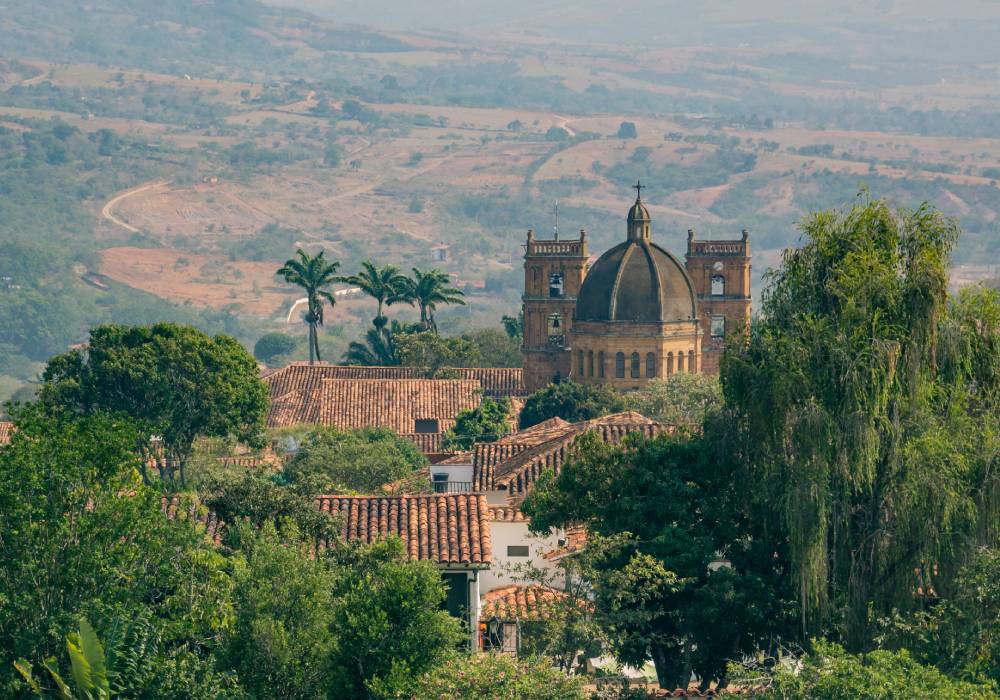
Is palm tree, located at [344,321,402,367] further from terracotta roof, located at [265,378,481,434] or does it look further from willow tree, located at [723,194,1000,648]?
willow tree, located at [723,194,1000,648]

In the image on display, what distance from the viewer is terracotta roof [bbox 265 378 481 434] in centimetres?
10650

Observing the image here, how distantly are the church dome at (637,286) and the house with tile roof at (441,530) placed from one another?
2820 inches

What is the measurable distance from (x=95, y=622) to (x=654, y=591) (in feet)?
40.1

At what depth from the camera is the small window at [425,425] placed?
346 ft

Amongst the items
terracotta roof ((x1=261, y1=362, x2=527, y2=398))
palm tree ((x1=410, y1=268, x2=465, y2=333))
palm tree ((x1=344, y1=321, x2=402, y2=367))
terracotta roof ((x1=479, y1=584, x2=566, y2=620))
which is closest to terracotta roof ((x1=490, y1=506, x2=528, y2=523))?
terracotta roof ((x1=479, y1=584, x2=566, y2=620))

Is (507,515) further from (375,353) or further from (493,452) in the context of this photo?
(375,353)

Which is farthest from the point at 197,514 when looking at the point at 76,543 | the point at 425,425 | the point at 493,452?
the point at 425,425

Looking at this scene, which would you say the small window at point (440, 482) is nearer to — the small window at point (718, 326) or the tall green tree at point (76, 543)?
the tall green tree at point (76, 543)

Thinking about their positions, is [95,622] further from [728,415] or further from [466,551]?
[728,415]

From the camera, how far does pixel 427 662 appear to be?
3978cm

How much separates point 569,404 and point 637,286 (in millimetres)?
18936

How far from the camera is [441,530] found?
48.2 metres

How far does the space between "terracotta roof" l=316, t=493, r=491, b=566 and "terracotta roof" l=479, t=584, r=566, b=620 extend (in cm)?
203

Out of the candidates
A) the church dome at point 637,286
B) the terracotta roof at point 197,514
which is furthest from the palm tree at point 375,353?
the terracotta roof at point 197,514
